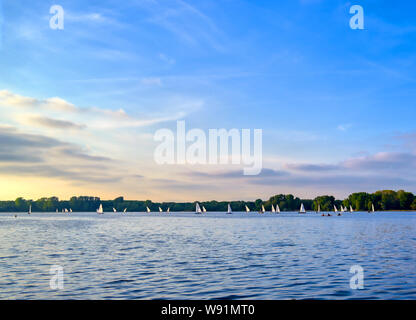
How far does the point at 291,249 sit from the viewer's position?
54062 millimetres

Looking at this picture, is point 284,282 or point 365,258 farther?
A: point 365,258

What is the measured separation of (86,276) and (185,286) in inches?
383

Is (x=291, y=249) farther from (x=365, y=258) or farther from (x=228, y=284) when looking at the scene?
(x=228, y=284)

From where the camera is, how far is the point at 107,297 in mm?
24984
